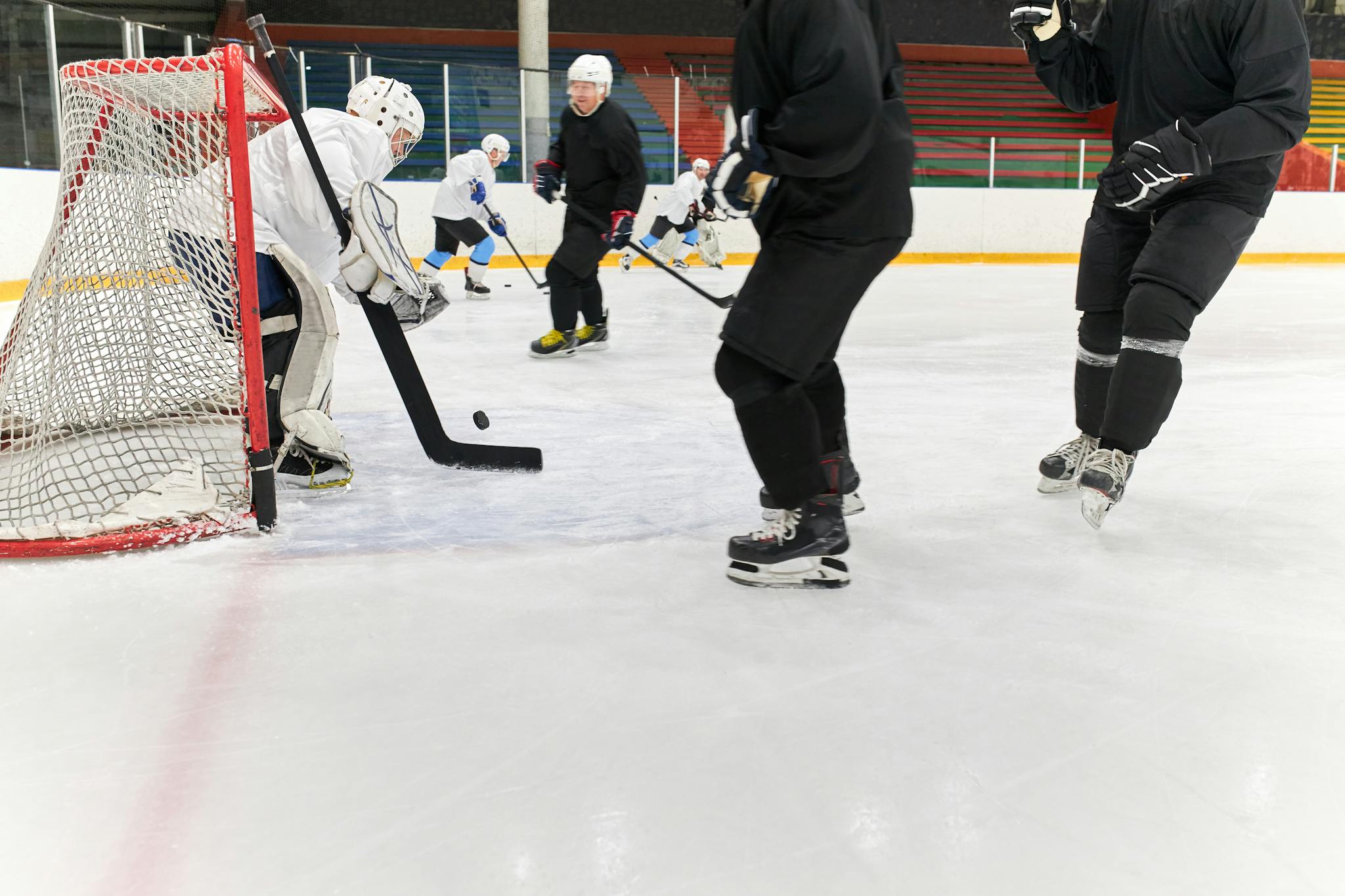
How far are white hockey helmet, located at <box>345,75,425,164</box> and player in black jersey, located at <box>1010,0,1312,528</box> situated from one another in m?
1.27

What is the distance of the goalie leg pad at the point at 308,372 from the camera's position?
226 cm

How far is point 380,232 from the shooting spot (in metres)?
2.16

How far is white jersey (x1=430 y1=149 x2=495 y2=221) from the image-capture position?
6.52 metres

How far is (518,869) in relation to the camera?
38.1 inches

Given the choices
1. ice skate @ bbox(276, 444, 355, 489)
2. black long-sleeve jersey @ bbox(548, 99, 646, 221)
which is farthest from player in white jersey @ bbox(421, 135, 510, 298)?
ice skate @ bbox(276, 444, 355, 489)

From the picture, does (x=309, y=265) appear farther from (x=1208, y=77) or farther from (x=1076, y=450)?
(x=1208, y=77)

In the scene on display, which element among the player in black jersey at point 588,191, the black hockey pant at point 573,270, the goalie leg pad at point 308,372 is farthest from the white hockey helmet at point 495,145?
the goalie leg pad at point 308,372

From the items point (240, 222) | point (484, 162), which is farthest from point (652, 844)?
point (484, 162)

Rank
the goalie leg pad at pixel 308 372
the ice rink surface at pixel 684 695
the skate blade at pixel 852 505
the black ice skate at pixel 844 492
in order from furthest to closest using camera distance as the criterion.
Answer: the goalie leg pad at pixel 308 372, the skate blade at pixel 852 505, the black ice skate at pixel 844 492, the ice rink surface at pixel 684 695

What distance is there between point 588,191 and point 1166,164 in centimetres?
296

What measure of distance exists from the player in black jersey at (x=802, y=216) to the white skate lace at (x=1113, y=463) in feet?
1.87

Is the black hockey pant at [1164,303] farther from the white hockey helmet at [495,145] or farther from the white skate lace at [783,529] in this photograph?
the white hockey helmet at [495,145]

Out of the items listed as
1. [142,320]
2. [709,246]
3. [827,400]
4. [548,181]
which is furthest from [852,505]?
[709,246]

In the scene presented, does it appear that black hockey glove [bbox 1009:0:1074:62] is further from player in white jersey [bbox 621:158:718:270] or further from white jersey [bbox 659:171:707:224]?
white jersey [bbox 659:171:707:224]
